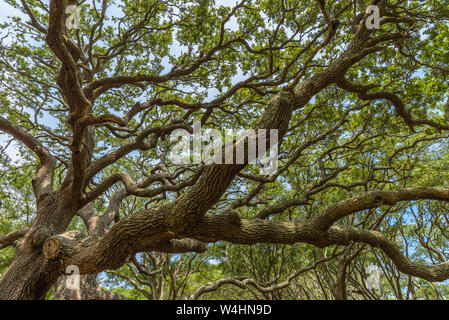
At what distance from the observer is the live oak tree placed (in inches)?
139

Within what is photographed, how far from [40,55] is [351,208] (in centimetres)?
814

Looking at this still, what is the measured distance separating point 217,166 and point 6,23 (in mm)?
7178

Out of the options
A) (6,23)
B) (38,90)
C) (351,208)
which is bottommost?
(351,208)

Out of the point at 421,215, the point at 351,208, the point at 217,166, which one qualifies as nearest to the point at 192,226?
the point at 217,166

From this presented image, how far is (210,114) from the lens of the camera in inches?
275

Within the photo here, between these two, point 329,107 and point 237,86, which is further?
point 329,107

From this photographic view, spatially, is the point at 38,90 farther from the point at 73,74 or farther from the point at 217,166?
the point at 217,166

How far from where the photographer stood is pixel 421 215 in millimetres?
11328

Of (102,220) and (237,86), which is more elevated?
(237,86)

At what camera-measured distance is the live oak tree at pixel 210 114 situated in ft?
11.6

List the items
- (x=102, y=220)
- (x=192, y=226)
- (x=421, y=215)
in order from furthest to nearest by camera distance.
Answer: (x=421, y=215), (x=102, y=220), (x=192, y=226)
